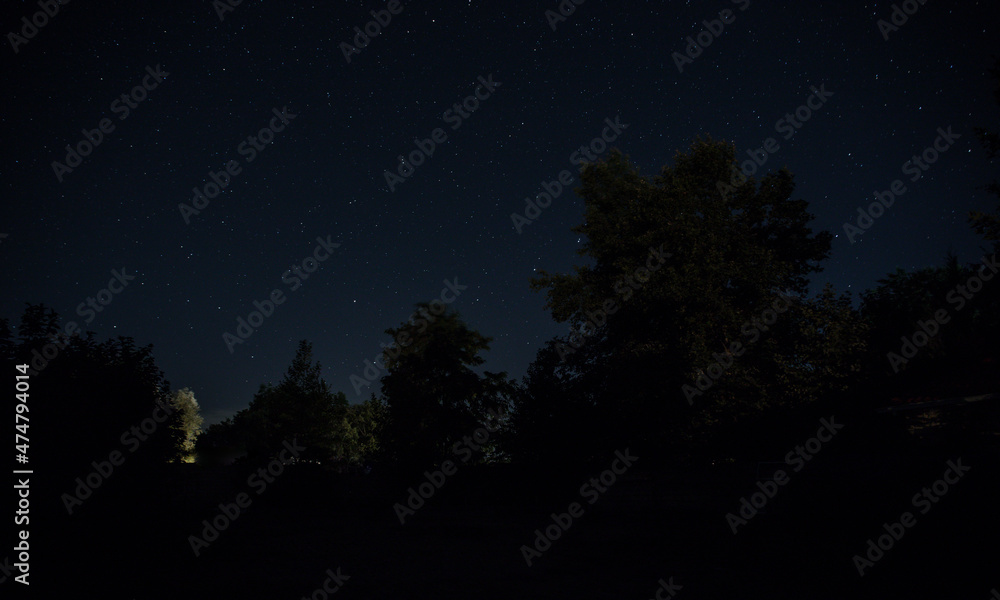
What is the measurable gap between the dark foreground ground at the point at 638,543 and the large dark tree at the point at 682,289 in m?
4.15

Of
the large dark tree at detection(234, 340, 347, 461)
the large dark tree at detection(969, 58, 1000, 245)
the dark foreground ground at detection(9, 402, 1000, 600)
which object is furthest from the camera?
the large dark tree at detection(234, 340, 347, 461)

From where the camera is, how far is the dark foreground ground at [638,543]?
746 centimetres

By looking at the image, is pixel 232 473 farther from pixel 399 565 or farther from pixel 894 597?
pixel 894 597

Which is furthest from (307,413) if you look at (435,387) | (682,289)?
(682,289)

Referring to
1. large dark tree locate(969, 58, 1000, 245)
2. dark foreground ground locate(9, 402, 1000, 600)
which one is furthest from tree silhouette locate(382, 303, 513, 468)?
large dark tree locate(969, 58, 1000, 245)

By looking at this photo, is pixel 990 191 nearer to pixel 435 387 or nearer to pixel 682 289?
pixel 682 289

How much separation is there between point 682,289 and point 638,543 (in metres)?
13.2

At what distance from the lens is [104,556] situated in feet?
31.8

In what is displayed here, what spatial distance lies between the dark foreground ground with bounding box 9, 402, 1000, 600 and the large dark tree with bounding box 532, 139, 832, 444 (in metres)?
4.15

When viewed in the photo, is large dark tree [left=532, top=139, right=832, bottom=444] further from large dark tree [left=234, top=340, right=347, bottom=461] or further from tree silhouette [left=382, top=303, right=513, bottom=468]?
large dark tree [left=234, top=340, right=347, bottom=461]

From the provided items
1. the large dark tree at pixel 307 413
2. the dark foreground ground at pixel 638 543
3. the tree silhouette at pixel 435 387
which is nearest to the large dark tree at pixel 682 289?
the dark foreground ground at pixel 638 543

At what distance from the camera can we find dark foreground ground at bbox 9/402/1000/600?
7.46 metres

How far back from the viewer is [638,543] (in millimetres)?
12047

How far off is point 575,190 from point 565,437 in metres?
16.3
